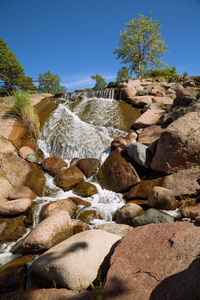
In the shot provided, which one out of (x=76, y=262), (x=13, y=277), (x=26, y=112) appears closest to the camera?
(x=76, y=262)

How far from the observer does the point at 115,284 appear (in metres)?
1.64

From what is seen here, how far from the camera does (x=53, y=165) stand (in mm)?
6043

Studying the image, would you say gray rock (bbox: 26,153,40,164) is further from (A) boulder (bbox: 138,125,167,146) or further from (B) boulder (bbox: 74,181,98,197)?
(A) boulder (bbox: 138,125,167,146)

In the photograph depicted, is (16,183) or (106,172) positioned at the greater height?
(106,172)

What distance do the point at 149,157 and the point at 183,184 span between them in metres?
1.31

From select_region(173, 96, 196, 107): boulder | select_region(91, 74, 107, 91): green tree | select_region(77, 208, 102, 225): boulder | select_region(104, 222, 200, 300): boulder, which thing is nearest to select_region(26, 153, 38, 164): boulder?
select_region(77, 208, 102, 225): boulder

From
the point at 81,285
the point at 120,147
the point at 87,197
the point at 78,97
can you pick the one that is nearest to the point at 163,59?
the point at 78,97

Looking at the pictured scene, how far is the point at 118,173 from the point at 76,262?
3.25 meters

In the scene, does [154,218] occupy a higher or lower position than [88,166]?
lower

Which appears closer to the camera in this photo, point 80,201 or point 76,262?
point 76,262

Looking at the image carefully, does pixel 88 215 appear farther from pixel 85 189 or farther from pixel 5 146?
pixel 5 146

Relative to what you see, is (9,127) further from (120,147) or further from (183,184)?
(183,184)

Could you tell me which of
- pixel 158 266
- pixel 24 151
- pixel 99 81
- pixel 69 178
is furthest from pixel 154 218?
pixel 99 81

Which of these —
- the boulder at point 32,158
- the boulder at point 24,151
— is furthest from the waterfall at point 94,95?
the boulder at point 32,158
